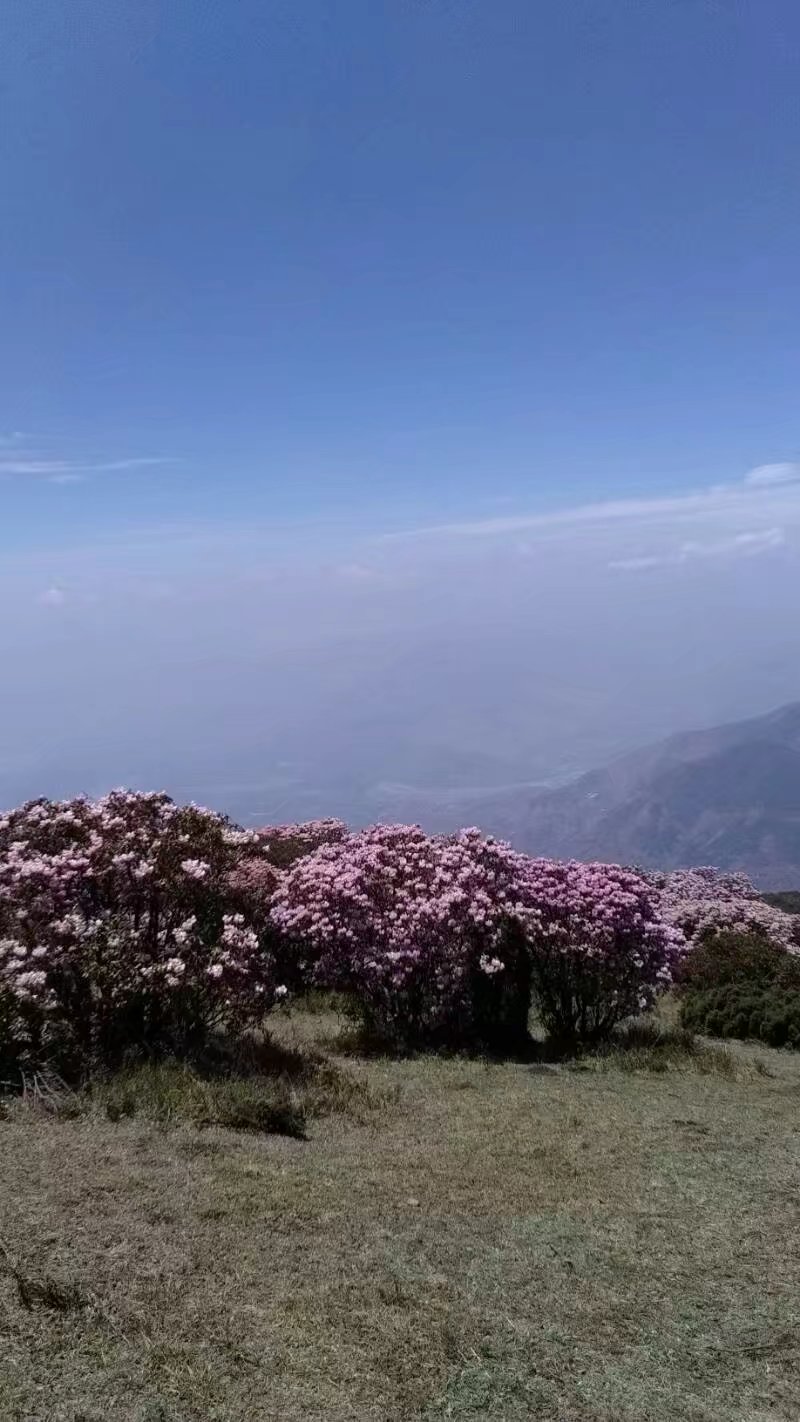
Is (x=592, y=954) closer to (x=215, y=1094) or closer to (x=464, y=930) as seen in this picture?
(x=464, y=930)

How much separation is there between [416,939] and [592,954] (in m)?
2.08

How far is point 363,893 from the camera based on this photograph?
10.8 metres

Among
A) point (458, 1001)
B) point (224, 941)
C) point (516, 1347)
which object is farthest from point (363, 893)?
point (516, 1347)

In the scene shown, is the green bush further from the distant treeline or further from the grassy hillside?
the distant treeline

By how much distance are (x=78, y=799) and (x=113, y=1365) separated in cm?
687

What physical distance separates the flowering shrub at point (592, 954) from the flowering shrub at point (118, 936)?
348cm

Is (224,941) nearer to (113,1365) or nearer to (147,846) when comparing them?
(147,846)

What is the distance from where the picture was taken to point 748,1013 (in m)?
12.7

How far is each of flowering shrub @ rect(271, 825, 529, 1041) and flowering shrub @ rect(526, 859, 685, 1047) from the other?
1.30 ft

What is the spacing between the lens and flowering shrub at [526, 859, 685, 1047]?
1091 cm

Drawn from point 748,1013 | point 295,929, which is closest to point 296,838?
point 295,929

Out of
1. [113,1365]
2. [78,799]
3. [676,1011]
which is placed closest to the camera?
[113,1365]

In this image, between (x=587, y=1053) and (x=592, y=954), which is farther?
(x=592, y=954)

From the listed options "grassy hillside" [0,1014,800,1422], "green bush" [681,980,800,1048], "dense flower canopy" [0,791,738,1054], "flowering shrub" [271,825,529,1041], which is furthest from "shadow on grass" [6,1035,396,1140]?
"green bush" [681,980,800,1048]
